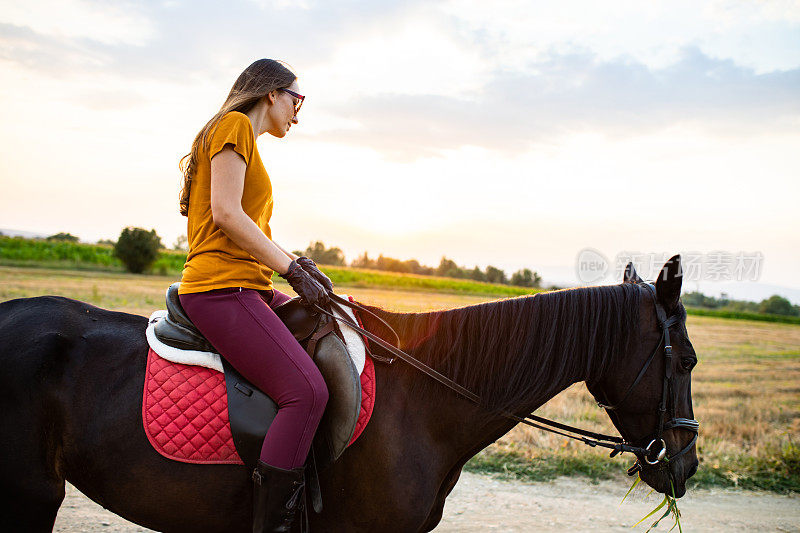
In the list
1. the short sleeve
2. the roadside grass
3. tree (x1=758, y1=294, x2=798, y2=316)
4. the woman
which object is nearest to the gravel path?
the woman

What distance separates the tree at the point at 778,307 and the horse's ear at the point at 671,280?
68.6 m

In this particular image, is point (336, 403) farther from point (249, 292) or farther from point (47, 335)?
point (47, 335)

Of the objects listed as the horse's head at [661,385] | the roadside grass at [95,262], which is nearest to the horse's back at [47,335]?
the horse's head at [661,385]

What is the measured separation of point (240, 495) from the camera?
2555 mm

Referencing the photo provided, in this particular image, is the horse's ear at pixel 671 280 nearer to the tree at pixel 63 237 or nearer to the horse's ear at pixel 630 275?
the horse's ear at pixel 630 275

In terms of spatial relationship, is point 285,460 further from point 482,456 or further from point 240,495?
point 482,456

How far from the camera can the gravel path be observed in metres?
4.86

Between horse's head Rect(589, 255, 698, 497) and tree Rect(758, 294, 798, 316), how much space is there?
6845 centimetres

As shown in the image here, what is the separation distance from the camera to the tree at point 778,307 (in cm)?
5894

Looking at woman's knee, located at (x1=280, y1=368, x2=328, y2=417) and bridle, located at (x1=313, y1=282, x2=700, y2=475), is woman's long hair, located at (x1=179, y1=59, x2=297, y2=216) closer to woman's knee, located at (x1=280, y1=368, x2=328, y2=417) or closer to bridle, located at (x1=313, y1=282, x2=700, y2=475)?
bridle, located at (x1=313, y1=282, x2=700, y2=475)

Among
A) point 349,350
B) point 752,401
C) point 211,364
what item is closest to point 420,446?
point 349,350

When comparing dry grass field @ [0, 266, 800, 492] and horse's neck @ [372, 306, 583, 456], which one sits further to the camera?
dry grass field @ [0, 266, 800, 492]

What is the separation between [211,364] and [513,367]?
60.0 inches

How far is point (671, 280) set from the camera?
277cm
